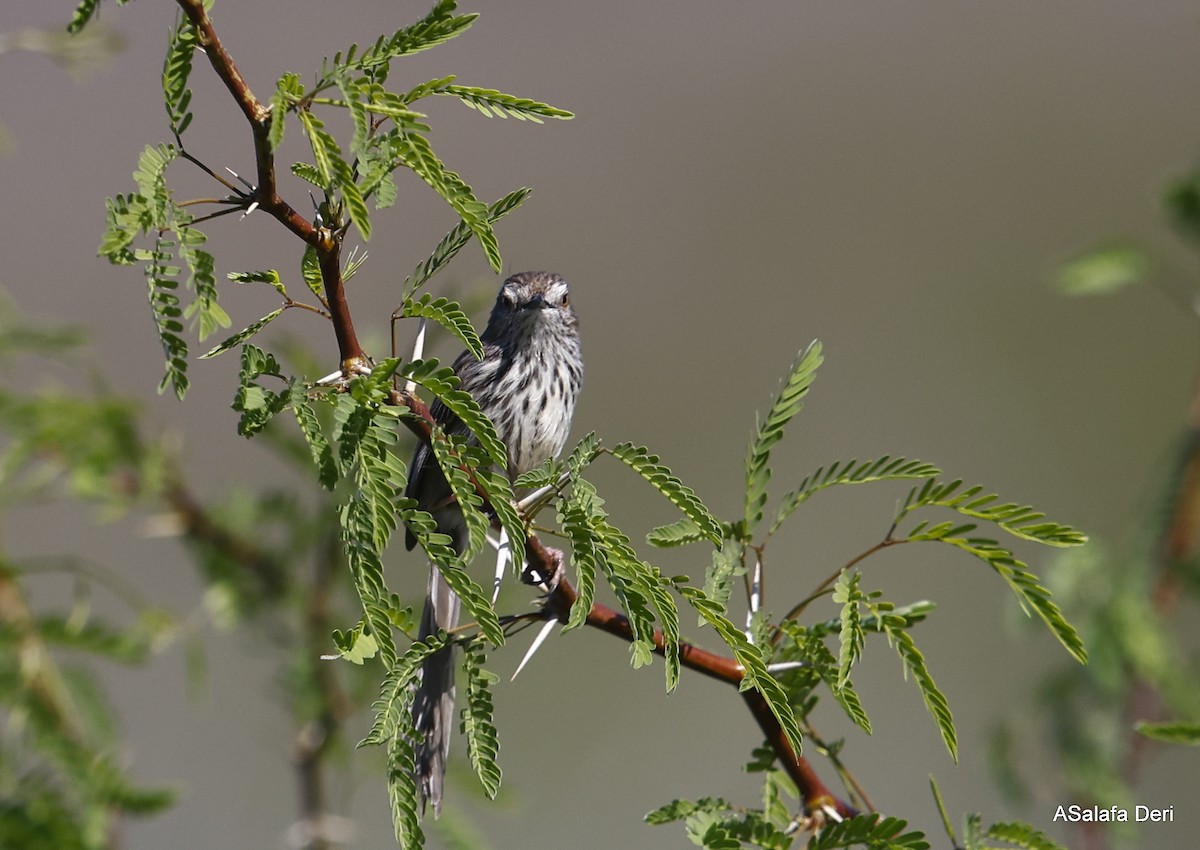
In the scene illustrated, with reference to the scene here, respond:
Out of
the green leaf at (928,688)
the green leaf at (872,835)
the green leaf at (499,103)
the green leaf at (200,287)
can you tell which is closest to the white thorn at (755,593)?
the green leaf at (928,688)

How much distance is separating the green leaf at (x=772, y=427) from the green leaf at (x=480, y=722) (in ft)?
1.91

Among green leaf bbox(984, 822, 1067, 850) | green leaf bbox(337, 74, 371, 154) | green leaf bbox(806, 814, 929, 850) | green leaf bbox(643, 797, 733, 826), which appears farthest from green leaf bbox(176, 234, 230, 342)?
green leaf bbox(984, 822, 1067, 850)

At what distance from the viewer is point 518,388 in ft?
Result: 14.6

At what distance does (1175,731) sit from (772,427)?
2.91 feet

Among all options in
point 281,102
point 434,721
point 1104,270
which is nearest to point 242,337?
point 281,102

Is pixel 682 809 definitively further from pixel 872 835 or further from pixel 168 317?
pixel 168 317

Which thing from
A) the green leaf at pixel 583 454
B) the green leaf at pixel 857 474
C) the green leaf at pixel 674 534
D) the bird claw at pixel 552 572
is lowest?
the bird claw at pixel 552 572

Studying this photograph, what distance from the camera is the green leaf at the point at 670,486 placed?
208 centimetres

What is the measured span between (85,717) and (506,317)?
2.23 metres

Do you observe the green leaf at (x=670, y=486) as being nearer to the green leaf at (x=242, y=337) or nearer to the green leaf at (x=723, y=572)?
the green leaf at (x=723, y=572)

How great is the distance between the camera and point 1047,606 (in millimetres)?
2037

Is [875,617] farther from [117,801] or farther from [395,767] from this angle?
[117,801]

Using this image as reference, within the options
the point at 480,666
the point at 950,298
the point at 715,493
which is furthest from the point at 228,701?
the point at 950,298

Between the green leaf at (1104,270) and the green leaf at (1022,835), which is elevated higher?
the green leaf at (1104,270)
